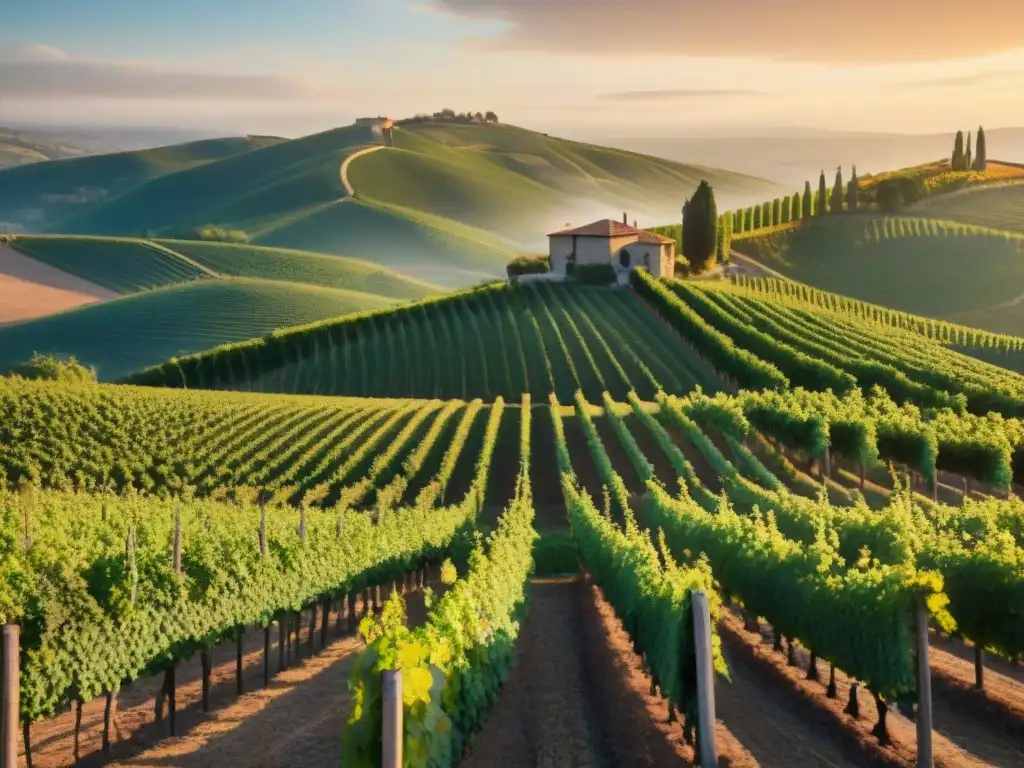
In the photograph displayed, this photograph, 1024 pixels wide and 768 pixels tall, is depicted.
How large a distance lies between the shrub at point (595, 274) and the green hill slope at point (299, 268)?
55.1m

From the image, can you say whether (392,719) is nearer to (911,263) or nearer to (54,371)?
(54,371)

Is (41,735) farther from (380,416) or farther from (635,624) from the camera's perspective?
(380,416)

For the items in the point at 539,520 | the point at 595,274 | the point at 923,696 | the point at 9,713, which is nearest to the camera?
the point at 9,713

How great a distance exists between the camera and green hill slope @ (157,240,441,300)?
145750mm

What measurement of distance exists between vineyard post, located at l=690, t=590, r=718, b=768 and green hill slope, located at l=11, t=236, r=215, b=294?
137 metres

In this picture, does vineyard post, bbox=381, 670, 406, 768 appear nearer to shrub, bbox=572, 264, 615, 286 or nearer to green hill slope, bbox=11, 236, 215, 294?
shrub, bbox=572, 264, 615, 286

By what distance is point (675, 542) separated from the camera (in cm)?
2712

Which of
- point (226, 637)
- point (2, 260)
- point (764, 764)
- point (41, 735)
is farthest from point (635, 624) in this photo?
point (2, 260)

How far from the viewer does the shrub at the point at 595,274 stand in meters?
90.4

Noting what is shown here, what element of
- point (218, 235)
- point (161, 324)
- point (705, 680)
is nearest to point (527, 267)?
point (161, 324)

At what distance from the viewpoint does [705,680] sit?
11.4 meters

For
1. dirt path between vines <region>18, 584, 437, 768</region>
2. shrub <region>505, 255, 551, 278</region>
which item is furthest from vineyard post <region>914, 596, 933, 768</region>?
shrub <region>505, 255, 551, 278</region>

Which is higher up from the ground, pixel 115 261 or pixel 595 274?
pixel 595 274

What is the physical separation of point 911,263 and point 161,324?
78.1 meters
